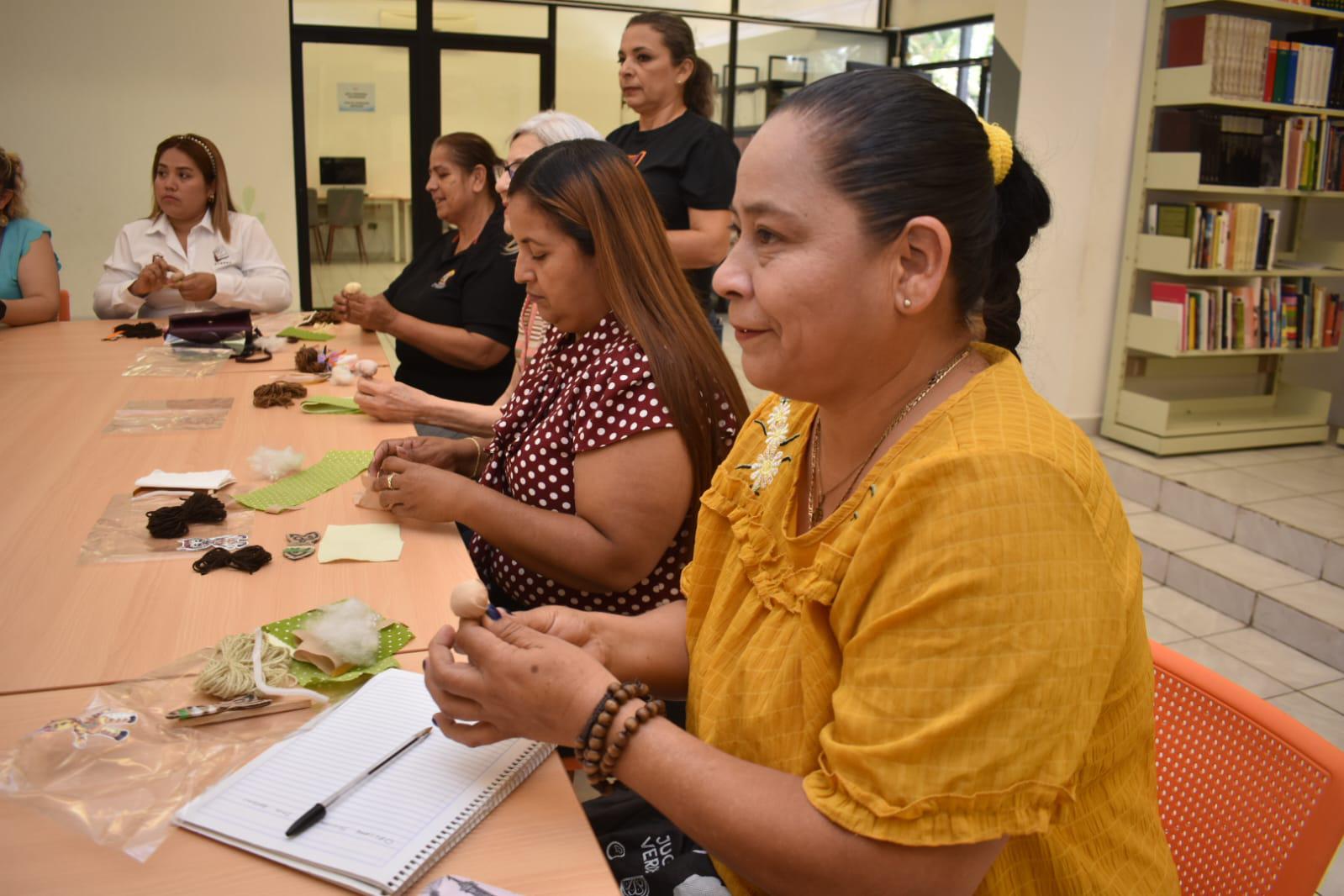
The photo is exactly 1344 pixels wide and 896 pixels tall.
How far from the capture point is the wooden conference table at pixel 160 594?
923 millimetres

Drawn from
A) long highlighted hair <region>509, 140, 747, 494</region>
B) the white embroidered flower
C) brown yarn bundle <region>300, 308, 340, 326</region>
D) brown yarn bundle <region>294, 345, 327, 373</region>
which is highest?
long highlighted hair <region>509, 140, 747, 494</region>

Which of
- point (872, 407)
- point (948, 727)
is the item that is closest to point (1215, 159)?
point (872, 407)

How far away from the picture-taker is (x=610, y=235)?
181 cm

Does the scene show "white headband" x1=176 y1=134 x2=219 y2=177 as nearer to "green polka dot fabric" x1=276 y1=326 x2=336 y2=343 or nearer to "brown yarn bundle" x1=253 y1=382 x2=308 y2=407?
"green polka dot fabric" x1=276 y1=326 x2=336 y2=343

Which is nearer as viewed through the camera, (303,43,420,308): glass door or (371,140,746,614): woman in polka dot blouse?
(371,140,746,614): woman in polka dot blouse

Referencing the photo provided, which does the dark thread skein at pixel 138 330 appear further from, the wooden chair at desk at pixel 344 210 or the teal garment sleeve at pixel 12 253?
the wooden chair at desk at pixel 344 210

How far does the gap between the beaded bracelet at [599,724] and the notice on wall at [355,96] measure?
769 cm

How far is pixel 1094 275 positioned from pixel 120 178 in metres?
6.49

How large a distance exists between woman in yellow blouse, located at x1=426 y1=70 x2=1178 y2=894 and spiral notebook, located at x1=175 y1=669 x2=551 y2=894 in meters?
0.05

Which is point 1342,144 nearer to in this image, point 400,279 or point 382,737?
point 400,279

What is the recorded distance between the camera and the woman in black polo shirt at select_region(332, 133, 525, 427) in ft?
10.6

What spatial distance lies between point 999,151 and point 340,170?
7.71 meters

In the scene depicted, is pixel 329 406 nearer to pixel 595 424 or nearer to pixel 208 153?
pixel 595 424

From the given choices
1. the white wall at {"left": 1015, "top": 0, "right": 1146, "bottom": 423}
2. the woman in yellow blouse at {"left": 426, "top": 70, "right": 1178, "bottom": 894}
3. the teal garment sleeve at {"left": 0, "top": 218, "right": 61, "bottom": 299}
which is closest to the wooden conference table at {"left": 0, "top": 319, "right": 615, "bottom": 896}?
the woman in yellow blouse at {"left": 426, "top": 70, "right": 1178, "bottom": 894}
